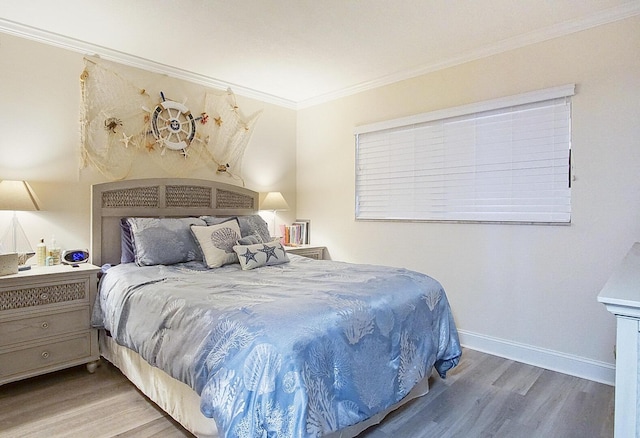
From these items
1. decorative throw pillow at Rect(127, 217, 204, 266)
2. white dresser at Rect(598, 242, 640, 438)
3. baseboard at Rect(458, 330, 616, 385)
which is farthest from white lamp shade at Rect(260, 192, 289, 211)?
white dresser at Rect(598, 242, 640, 438)

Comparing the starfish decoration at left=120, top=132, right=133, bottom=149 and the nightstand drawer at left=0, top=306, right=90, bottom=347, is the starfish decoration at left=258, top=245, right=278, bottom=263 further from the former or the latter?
the starfish decoration at left=120, top=132, right=133, bottom=149

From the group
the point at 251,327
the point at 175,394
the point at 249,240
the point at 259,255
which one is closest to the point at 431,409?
the point at 251,327

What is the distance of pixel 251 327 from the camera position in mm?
1596

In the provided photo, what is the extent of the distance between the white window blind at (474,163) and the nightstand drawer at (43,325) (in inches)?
107

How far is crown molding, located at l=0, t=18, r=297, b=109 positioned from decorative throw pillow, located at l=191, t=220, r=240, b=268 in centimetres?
159

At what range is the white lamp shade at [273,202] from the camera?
167 inches

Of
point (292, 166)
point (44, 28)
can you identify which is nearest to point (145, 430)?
point (44, 28)

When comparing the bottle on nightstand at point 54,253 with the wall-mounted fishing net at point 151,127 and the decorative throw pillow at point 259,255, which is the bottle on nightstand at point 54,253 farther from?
the decorative throw pillow at point 259,255

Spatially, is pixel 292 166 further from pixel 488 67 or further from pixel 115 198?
pixel 488 67

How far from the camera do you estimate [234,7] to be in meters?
2.53

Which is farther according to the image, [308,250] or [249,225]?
[308,250]

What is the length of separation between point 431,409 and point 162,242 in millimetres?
2223

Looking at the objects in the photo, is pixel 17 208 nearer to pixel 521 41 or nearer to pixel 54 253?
pixel 54 253

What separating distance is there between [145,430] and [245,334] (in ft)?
3.31
